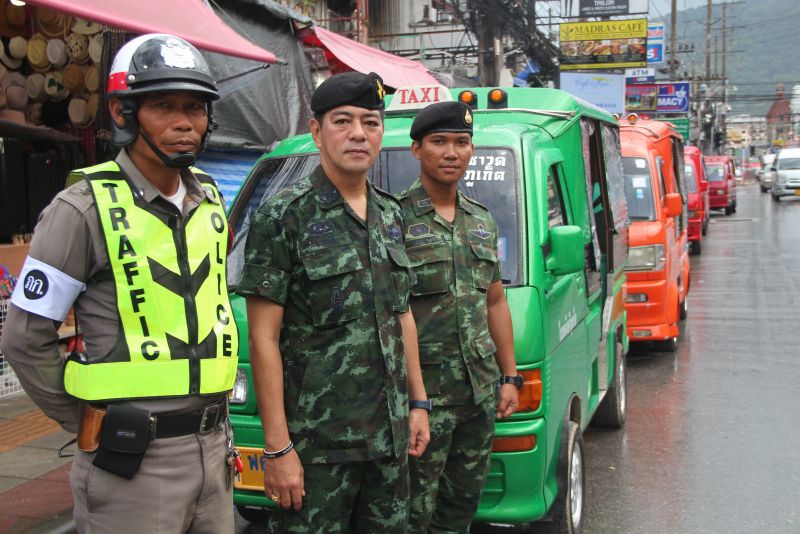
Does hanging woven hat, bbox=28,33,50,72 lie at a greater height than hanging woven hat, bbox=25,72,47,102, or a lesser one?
greater

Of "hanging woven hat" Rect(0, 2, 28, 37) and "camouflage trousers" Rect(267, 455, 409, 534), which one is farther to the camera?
"hanging woven hat" Rect(0, 2, 28, 37)

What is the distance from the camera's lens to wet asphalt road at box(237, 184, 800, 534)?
5.07 meters

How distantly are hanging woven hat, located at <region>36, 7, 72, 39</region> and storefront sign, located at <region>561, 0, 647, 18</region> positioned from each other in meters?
25.9

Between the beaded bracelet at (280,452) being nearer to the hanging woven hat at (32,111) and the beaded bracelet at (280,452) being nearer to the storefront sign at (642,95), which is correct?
the hanging woven hat at (32,111)

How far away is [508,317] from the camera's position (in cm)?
370

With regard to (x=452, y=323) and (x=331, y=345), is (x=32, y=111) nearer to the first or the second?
(x=452, y=323)

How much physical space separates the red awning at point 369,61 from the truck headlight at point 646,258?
2.72 m

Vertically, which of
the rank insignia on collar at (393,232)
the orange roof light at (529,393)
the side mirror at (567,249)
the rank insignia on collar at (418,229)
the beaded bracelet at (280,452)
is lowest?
the orange roof light at (529,393)

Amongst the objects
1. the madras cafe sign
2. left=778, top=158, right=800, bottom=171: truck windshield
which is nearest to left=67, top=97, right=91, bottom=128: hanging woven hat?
the madras cafe sign

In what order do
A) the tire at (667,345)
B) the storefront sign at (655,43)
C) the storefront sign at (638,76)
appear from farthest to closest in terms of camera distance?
the storefront sign at (638,76)
the storefront sign at (655,43)
the tire at (667,345)

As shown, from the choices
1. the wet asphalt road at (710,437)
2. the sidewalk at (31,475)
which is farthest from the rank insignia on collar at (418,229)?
the sidewalk at (31,475)

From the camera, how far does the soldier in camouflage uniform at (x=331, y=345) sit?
2.65 metres

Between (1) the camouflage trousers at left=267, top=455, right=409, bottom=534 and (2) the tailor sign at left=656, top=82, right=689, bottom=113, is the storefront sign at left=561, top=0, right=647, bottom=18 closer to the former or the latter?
(2) the tailor sign at left=656, top=82, right=689, bottom=113

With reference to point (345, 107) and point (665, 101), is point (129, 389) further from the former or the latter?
point (665, 101)
